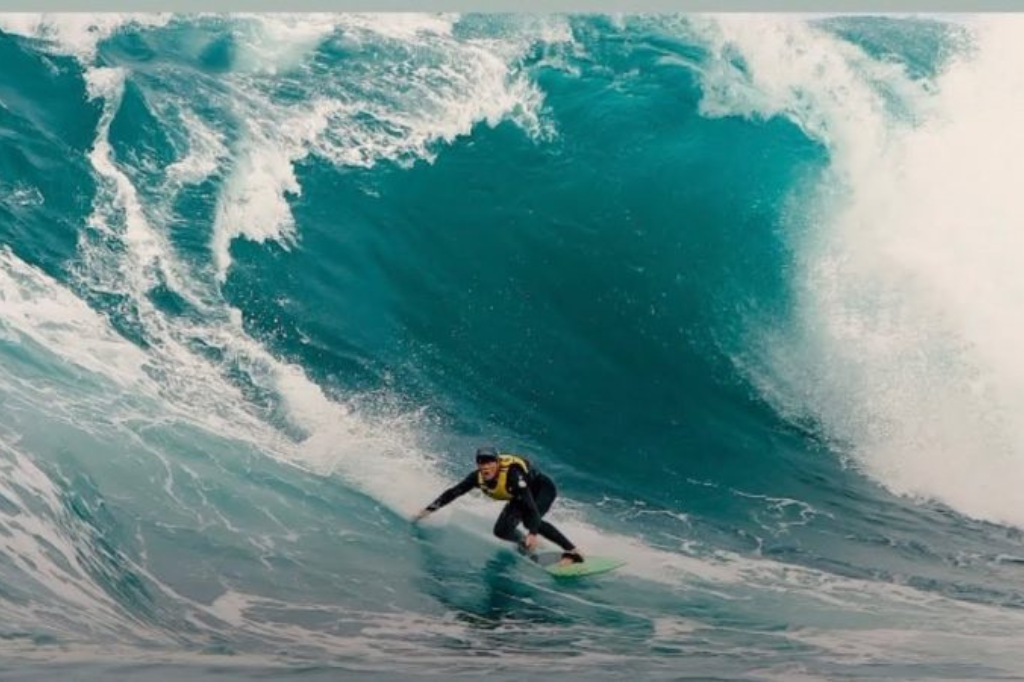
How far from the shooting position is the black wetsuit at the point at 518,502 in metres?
5.77

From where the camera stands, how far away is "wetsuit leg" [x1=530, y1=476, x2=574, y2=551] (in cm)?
574

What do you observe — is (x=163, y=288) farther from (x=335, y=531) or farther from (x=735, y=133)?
(x=735, y=133)

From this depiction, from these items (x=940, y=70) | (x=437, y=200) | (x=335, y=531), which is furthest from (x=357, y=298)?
(x=940, y=70)

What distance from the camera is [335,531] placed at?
18.8 ft

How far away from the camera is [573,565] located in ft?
18.7

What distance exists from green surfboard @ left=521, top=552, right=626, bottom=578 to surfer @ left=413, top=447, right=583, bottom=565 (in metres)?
0.04

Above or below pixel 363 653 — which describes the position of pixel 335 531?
above

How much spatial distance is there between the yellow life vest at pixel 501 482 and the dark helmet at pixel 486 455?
0.09 feet

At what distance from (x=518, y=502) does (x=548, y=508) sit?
127 millimetres

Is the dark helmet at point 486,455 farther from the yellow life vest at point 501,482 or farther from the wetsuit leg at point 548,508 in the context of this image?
the wetsuit leg at point 548,508

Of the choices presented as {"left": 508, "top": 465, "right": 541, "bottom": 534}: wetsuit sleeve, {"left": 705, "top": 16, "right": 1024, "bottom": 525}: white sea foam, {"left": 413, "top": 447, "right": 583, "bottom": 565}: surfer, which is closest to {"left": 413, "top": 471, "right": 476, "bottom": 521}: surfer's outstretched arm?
{"left": 413, "top": 447, "right": 583, "bottom": 565}: surfer

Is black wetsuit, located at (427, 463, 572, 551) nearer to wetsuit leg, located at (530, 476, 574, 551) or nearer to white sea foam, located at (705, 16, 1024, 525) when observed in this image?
wetsuit leg, located at (530, 476, 574, 551)

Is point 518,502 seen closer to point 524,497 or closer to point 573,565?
point 524,497

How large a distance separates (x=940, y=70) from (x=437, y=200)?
7.02 feet
